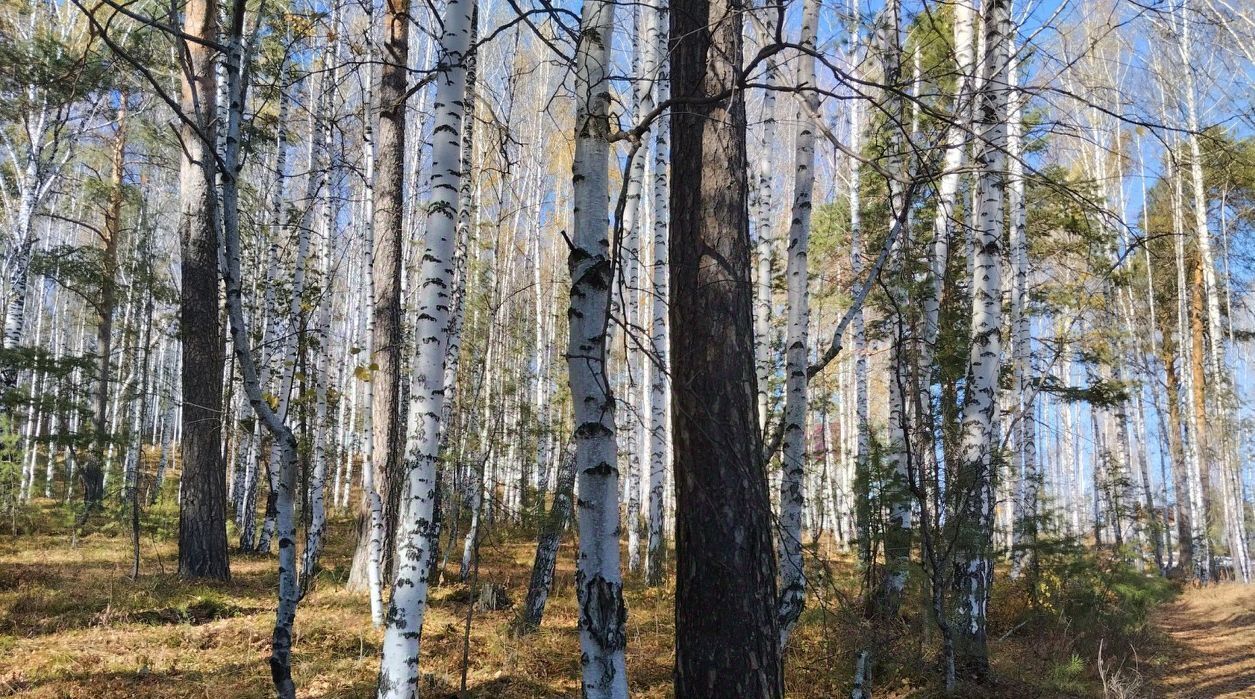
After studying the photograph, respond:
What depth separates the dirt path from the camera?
6773 mm

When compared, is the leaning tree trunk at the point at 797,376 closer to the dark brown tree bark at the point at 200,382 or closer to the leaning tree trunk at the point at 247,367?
the leaning tree trunk at the point at 247,367

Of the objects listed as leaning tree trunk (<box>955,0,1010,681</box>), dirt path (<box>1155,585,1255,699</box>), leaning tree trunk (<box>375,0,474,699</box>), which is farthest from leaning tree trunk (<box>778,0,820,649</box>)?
dirt path (<box>1155,585,1255,699</box>)

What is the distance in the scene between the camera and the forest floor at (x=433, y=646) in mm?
4684

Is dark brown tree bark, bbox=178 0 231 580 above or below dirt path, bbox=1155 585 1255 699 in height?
above

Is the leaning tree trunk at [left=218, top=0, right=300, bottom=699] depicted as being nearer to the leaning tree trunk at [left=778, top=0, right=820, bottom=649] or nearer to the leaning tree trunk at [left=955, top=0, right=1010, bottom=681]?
the leaning tree trunk at [left=778, top=0, right=820, bottom=649]

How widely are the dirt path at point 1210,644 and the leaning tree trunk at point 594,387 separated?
22.6ft

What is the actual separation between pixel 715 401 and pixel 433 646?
4077mm

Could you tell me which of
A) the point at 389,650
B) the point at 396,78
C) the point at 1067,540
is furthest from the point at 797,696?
the point at 396,78

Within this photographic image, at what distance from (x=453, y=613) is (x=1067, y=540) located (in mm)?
6943

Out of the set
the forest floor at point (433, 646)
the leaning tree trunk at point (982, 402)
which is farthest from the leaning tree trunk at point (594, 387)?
the leaning tree trunk at point (982, 402)

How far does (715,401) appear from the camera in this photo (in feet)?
9.54

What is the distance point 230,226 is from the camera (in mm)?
2617

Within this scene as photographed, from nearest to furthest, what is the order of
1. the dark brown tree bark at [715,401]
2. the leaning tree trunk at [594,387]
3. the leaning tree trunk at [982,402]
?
the leaning tree trunk at [594,387], the dark brown tree bark at [715,401], the leaning tree trunk at [982,402]

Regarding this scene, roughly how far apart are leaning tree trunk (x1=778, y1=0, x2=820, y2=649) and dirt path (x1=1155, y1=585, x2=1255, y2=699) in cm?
517
